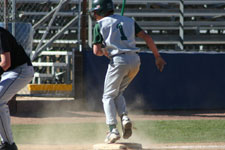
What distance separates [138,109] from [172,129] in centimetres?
311

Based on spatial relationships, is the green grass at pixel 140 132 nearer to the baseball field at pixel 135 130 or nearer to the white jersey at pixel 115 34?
the baseball field at pixel 135 130

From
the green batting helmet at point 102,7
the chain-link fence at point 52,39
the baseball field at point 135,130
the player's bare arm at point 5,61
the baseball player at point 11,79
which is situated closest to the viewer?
the player's bare arm at point 5,61

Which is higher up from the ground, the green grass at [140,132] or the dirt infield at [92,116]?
the green grass at [140,132]

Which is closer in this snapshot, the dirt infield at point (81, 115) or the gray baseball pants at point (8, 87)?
the gray baseball pants at point (8, 87)

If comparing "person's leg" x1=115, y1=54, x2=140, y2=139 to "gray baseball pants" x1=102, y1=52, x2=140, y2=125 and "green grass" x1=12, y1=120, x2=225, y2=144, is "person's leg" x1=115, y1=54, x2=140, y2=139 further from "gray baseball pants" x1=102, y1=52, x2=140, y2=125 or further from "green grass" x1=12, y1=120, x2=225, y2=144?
"green grass" x1=12, y1=120, x2=225, y2=144

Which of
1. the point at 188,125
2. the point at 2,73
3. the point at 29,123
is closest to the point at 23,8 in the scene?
the point at 29,123

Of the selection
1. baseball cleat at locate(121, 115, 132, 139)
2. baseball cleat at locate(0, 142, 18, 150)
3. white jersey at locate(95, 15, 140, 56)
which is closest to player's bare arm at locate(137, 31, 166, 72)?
white jersey at locate(95, 15, 140, 56)

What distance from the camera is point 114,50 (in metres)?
5.12

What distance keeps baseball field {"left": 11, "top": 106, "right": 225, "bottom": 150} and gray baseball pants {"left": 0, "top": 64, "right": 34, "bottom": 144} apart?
544 mm

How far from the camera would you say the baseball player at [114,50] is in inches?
201

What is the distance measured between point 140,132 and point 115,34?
9.63ft

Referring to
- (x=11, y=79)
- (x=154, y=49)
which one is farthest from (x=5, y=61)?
(x=154, y=49)

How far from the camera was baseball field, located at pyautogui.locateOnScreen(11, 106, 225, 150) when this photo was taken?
5967 mm

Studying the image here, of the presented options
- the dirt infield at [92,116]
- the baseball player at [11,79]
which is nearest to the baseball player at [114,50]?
the baseball player at [11,79]
